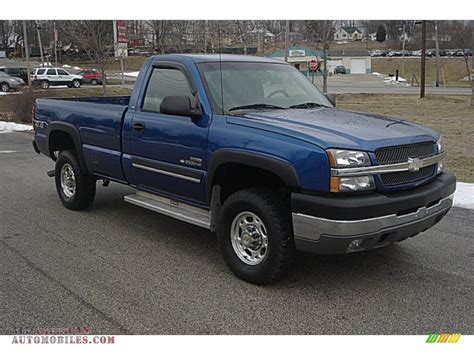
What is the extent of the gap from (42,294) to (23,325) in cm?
55

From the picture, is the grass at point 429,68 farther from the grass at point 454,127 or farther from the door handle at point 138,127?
the door handle at point 138,127

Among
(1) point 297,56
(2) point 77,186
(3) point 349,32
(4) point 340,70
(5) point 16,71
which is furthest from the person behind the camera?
(4) point 340,70

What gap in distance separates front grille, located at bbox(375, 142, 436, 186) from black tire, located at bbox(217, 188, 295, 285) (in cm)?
84

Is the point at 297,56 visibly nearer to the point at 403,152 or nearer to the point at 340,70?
the point at 403,152

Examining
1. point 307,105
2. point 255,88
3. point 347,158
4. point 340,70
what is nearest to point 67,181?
point 255,88

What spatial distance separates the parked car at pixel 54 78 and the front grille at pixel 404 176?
37536 millimetres

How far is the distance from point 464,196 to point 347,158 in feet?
14.0

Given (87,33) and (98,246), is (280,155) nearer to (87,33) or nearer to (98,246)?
(98,246)

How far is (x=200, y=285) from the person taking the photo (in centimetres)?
446

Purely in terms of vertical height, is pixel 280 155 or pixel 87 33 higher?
pixel 87 33

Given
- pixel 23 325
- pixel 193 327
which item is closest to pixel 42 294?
pixel 23 325

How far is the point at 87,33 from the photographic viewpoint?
7.60 meters

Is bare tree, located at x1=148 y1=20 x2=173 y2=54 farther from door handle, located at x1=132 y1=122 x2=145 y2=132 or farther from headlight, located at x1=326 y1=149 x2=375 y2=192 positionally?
headlight, located at x1=326 y1=149 x2=375 y2=192

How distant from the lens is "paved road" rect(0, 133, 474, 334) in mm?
3781
